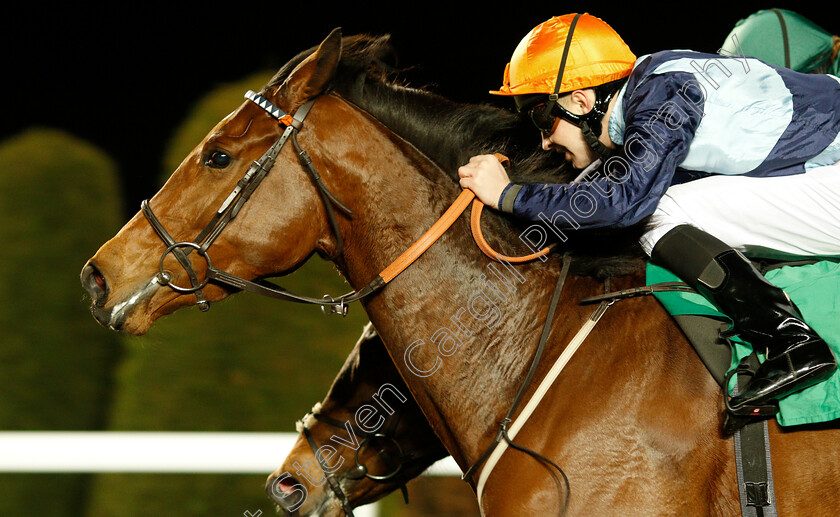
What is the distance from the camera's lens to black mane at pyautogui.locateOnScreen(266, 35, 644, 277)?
208 cm

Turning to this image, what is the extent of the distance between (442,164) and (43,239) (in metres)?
3.07

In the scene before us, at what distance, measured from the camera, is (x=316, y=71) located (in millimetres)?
2023

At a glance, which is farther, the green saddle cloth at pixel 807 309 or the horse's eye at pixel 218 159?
the horse's eye at pixel 218 159

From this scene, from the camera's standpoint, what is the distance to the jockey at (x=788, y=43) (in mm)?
3297

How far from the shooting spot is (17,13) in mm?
5496

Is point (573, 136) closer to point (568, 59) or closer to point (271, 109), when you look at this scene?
point (568, 59)

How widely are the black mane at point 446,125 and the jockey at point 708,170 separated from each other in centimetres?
11

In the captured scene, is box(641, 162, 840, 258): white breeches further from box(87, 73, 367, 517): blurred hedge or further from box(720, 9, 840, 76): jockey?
box(87, 73, 367, 517): blurred hedge

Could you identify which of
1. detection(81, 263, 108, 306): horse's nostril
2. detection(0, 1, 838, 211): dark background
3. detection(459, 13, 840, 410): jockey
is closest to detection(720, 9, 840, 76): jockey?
detection(459, 13, 840, 410): jockey

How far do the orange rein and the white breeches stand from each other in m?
0.41

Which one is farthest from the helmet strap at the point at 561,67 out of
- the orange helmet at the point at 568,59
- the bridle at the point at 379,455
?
the bridle at the point at 379,455

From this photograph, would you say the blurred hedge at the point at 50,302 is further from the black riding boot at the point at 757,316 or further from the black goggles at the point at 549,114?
the black riding boot at the point at 757,316

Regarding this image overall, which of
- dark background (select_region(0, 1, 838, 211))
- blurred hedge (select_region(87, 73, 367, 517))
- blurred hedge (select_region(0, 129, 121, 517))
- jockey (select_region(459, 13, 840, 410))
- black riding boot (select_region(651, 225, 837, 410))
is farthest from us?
dark background (select_region(0, 1, 838, 211))

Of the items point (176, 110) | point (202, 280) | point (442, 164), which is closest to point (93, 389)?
point (176, 110)
